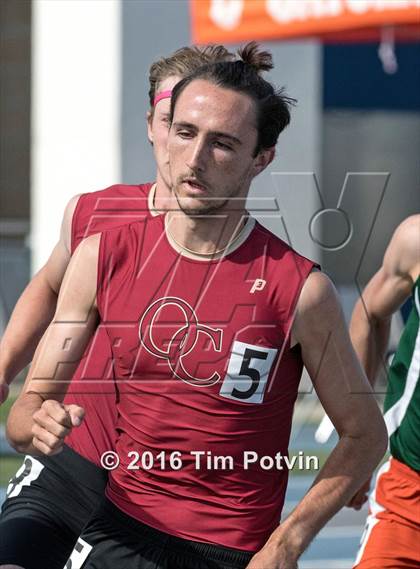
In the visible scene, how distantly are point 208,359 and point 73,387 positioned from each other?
2.80 ft

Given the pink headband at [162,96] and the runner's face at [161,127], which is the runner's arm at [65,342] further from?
the pink headband at [162,96]

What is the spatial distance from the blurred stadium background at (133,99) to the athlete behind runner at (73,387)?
16.5 ft

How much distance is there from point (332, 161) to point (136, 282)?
11154mm

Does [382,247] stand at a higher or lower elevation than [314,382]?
lower

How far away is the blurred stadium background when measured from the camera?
Result: 36.5 feet

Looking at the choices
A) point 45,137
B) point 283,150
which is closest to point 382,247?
point 283,150

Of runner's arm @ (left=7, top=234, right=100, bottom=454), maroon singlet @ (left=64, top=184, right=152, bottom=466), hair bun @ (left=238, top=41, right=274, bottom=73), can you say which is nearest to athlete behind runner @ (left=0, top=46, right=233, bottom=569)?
maroon singlet @ (left=64, top=184, right=152, bottom=466)

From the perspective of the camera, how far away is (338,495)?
332cm

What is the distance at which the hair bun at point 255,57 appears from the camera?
3686 mm

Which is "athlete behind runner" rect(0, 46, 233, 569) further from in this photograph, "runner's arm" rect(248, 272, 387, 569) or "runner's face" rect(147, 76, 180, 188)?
"runner's arm" rect(248, 272, 387, 569)

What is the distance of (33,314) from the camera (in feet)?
14.4

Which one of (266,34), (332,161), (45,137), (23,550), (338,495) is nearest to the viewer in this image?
(338,495)

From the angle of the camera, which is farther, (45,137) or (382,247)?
(382,247)

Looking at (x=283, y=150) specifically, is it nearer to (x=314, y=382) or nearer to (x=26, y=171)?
(x=26, y=171)
